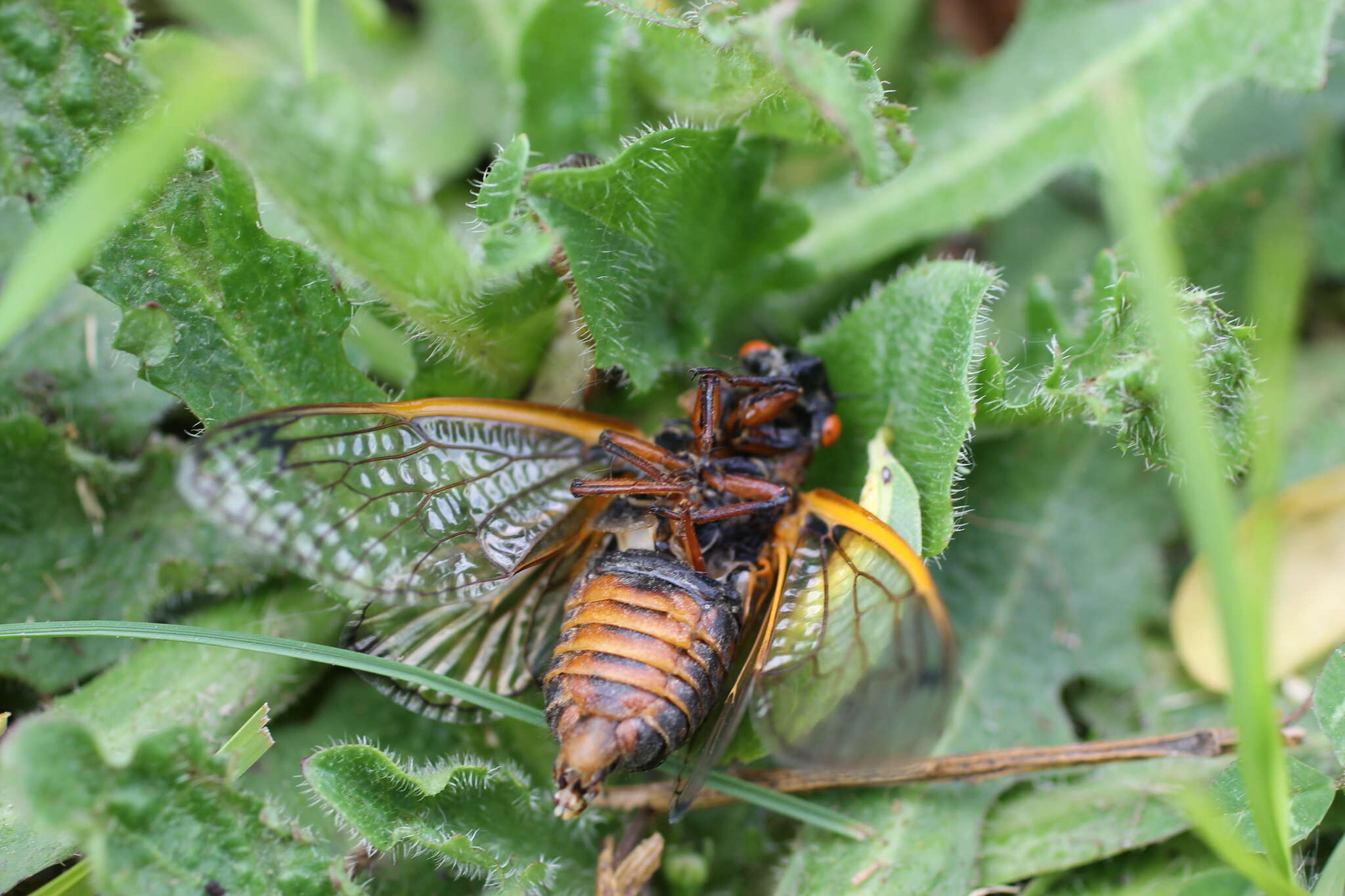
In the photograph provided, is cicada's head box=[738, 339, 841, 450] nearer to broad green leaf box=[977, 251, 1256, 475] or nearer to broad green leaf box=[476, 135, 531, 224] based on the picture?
broad green leaf box=[977, 251, 1256, 475]

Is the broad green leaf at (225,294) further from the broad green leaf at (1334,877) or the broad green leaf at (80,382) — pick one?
the broad green leaf at (1334,877)

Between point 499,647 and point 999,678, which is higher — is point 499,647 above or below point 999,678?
below

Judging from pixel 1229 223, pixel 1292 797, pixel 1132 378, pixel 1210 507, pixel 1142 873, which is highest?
pixel 1229 223

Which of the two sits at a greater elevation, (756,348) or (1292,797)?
(756,348)

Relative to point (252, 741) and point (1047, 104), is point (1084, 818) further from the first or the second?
point (1047, 104)

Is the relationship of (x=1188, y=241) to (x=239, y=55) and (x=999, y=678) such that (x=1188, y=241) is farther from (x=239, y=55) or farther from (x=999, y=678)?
(x=239, y=55)

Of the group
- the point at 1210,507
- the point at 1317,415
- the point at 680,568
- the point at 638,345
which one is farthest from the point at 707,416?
→ the point at 1317,415

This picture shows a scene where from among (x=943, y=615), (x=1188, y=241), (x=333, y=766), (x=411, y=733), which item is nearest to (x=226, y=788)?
(x=333, y=766)
